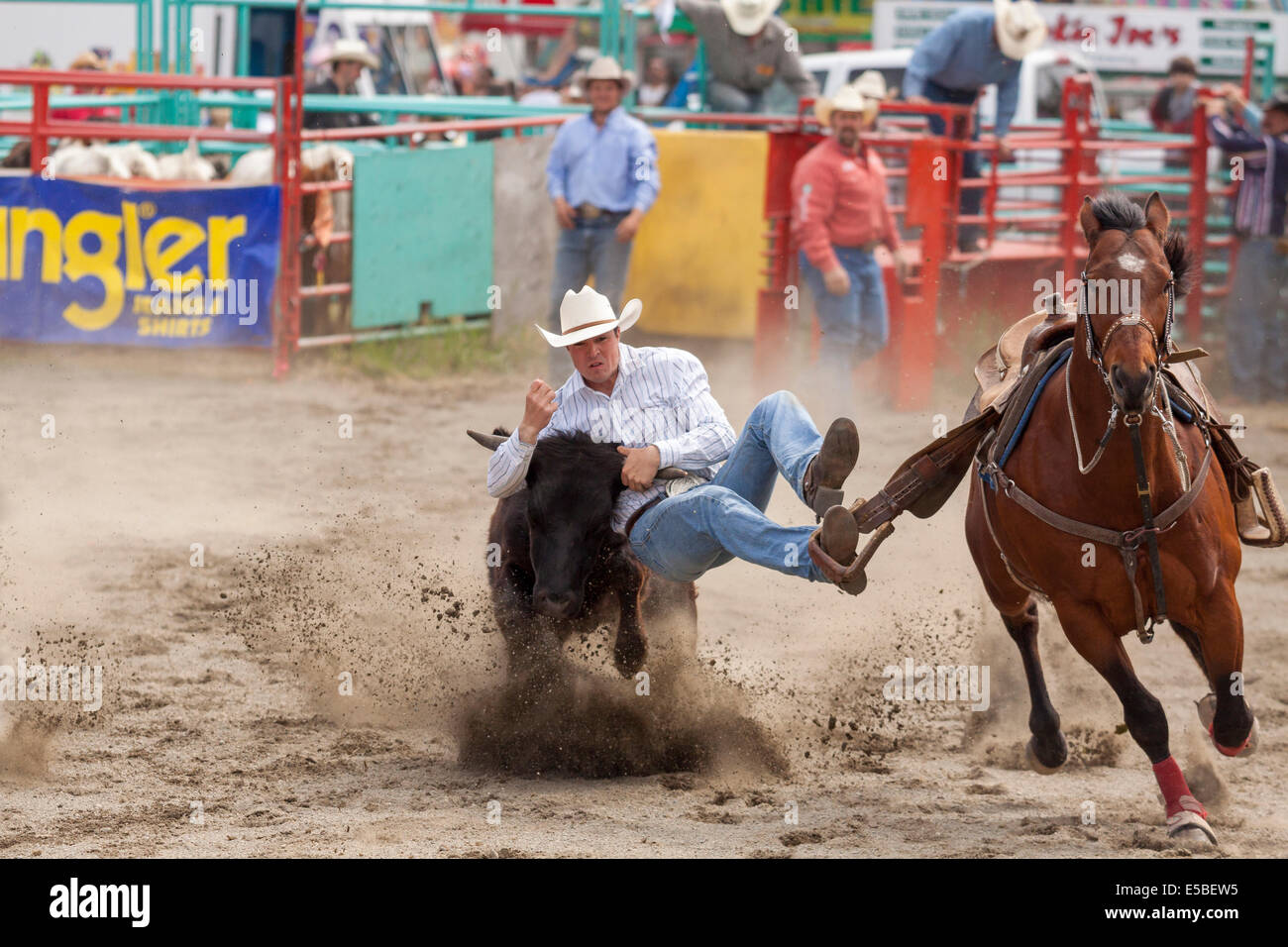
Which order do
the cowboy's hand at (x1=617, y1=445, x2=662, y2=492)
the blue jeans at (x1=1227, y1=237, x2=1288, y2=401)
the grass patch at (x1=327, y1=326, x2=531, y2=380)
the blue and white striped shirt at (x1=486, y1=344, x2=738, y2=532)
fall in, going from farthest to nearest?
1. the blue jeans at (x1=1227, y1=237, x2=1288, y2=401)
2. the grass patch at (x1=327, y1=326, x2=531, y2=380)
3. the blue and white striped shirt at (x1=486, y1=344, x2=738, y2=532)
4. the cowboy's hand at (x1=617, y1=445, x2=662, y2=492)

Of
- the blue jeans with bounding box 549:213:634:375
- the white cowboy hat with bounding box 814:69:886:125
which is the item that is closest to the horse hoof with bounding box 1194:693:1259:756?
the white cowboy hat with bounding box 814:69:886:125

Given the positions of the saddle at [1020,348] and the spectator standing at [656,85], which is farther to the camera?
the spectator standing at [656,85]

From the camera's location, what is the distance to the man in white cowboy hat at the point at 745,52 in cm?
1191

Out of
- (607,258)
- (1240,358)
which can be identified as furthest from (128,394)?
(1240,358)

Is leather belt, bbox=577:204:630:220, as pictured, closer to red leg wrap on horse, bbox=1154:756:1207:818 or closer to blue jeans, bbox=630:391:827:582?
blue jeans, bbox=630:391:827:582

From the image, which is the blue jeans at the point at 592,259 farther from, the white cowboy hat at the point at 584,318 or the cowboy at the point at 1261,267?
the white cowboy hat at the point at 584,318

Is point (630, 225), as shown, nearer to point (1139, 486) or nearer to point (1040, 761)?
point (1040, 761)

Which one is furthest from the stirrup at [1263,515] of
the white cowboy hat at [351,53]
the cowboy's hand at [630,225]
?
the white cowboy hat at [351,53]

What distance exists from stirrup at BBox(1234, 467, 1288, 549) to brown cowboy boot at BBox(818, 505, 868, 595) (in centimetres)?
111

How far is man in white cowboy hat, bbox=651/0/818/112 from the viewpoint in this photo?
1191 centimetres

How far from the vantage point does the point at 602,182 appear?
→ 34.1 feet

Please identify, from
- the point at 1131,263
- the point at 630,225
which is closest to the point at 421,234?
the point at 630,225

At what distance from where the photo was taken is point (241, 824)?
15.2ft

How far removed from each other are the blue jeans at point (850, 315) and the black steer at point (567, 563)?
4398 millimetres
